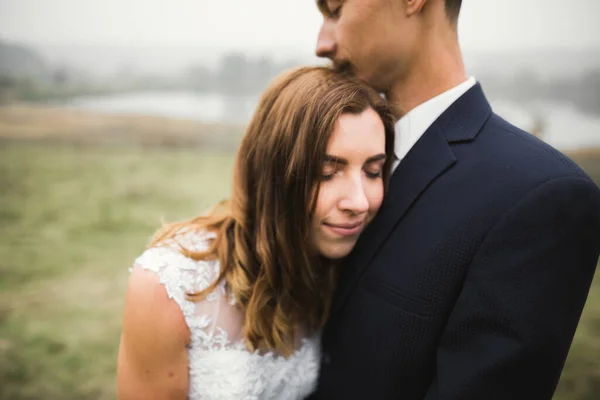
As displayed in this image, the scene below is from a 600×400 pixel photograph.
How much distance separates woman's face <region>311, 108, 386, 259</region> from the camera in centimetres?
120

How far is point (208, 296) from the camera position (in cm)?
133

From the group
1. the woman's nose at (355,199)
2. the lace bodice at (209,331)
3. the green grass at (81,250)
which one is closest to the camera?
the woman's nose at (355,199)

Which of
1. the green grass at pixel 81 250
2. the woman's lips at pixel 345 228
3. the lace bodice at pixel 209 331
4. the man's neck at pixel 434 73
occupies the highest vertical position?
the man's neck at pixel 434 73

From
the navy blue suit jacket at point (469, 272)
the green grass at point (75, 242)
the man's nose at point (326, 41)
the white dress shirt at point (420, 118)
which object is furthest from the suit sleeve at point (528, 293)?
the green grass at point (75, 242)

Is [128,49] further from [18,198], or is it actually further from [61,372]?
[61,372]

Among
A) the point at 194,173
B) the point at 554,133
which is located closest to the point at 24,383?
the point at 194,173

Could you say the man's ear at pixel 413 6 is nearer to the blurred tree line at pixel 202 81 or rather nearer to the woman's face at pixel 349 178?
the woman's face at pixel 349 178

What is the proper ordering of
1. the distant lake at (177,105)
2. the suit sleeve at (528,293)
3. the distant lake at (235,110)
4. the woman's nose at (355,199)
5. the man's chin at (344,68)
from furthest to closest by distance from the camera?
the distant lake at (177,105)
the distant lake at (235,110)
the man's chin at (344,68)
the woman's nose at (355,199)
the suit sleeve at (528,293)

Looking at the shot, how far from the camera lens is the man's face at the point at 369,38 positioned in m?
1.32

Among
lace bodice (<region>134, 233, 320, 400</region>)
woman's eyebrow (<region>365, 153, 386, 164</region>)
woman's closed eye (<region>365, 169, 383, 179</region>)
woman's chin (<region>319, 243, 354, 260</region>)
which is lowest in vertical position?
lace bodice (<region>134, 233, 320, 400</region>)

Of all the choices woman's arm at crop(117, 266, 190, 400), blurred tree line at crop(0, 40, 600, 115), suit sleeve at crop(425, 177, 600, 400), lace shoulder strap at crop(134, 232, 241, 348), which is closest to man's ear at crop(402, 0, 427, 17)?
suit sleeve at crop(425, 177, 600, 400)

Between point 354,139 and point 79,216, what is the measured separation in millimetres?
4004

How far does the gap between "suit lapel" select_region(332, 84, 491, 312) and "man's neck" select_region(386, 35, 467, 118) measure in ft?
0.23

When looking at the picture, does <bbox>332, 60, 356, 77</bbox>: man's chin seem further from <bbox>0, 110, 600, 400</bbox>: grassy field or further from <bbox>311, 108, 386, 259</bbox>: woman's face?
<bbox>0, 110, 600, 400</bbox>: grassy field
